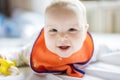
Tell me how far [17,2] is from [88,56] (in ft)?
5.92

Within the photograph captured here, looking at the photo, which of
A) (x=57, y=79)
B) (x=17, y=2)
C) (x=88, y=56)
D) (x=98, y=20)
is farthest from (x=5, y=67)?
(x=17, y=2)

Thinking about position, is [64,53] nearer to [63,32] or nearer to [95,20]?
[63,32]

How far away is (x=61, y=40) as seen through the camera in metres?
0.72

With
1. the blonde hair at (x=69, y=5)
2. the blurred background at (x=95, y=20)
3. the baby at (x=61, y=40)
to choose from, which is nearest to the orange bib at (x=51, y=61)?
the baby at (x=61, y=40)

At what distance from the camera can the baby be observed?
0.72m

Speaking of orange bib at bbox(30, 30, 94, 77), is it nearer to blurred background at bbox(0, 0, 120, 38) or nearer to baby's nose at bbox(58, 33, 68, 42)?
baby's nose at bbox(58, 33, 68, 42)

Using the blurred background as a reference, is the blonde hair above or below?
above

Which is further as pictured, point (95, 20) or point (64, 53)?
point (95, 20)

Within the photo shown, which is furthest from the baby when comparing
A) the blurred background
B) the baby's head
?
the blurred background

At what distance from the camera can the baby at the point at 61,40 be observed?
724 millimetres

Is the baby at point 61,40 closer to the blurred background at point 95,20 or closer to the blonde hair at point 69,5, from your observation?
the blonde hair at point 69,5

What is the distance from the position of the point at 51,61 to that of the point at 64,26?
0.14m

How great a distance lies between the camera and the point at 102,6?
209cm

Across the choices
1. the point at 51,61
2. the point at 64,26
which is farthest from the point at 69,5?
the point at 51,61
